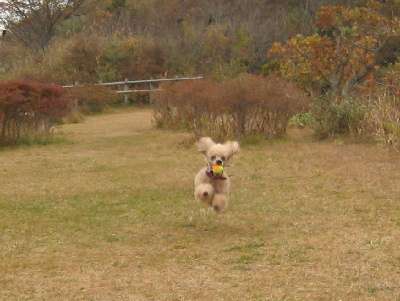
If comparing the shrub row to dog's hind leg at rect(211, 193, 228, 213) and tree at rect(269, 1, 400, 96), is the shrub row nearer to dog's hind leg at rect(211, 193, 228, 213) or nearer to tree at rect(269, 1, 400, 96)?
tree at rect(269, 1, 400, 96)

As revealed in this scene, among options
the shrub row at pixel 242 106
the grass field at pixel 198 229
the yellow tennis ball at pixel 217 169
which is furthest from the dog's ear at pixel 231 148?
the shrub row at pixel 242 106

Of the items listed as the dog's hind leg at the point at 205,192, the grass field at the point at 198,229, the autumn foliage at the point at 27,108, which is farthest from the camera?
the autumn foliage at the point at 27,108

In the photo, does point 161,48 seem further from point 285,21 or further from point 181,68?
point 285,21

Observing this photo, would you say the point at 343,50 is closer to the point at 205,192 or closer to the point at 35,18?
the point at 205,192

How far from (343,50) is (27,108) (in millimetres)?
7952

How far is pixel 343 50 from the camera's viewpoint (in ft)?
57.0

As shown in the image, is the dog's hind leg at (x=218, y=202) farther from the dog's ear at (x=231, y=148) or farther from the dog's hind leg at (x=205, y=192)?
the dog's ear at (x=231, y=148)

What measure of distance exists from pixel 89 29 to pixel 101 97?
12243 mm

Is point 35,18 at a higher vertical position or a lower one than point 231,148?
higher

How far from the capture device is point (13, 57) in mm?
36875

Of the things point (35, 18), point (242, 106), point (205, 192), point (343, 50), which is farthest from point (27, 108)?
point (35, 18)

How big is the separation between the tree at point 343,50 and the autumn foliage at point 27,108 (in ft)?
19.5

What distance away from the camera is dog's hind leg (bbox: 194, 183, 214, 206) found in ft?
23.2

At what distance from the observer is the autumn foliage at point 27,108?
15.8 metres
